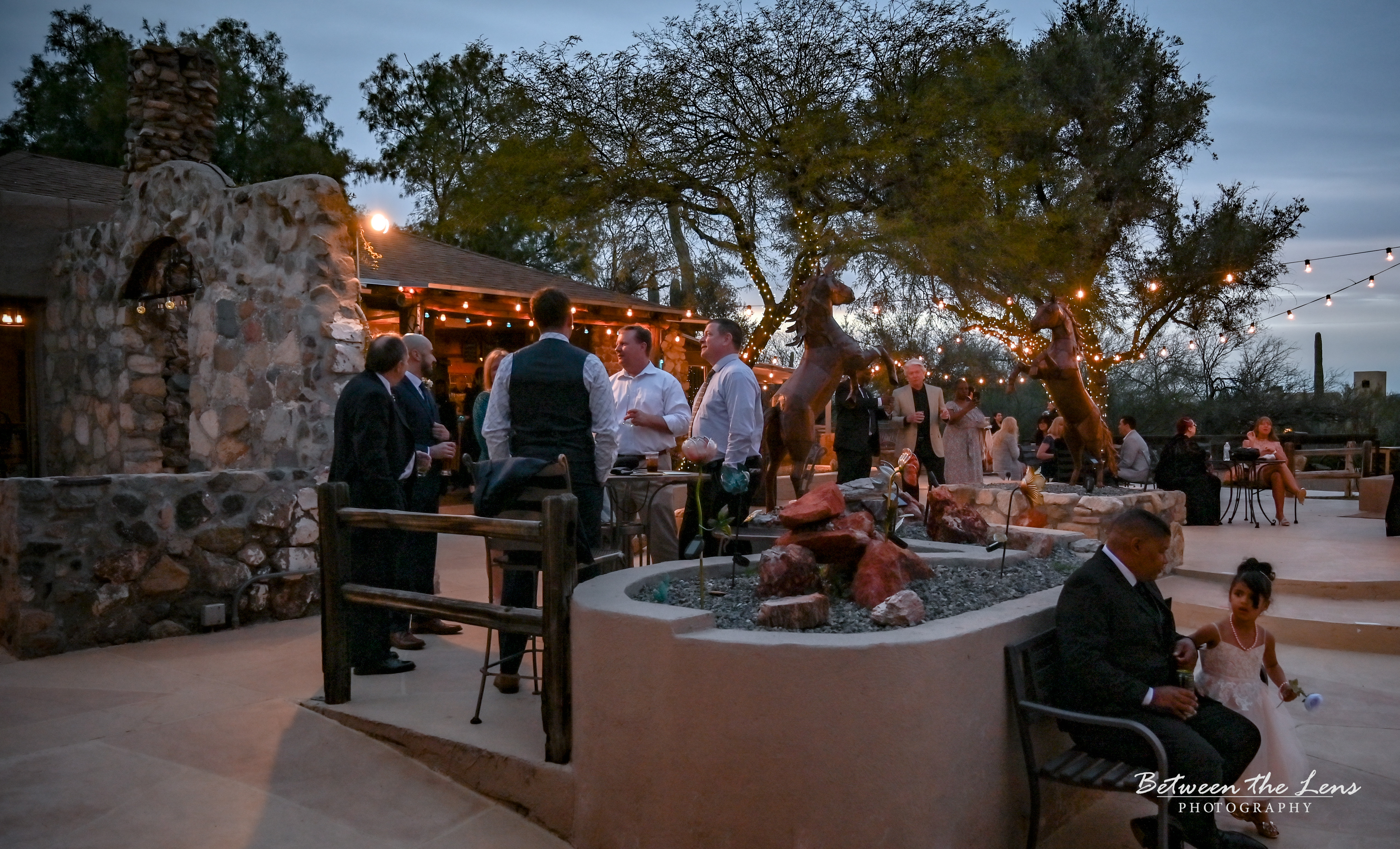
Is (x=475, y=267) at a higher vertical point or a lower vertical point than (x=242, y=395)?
higher

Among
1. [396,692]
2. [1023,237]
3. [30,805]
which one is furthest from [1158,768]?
[1023,237]

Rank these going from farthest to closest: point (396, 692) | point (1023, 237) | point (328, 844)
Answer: point (1023, 237) < point (396, 692) < point (328, 844)

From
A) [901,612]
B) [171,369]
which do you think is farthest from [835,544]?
[171,369]

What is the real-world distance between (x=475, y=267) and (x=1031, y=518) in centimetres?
1039

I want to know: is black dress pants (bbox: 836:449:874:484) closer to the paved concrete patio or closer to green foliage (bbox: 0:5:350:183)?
the paved concrete patio

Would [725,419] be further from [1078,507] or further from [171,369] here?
[171,369]

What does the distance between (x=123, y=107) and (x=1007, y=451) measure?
59.8ft

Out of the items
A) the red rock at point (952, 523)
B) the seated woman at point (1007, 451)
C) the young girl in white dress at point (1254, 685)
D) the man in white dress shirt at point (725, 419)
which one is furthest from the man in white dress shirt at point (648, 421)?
the seated woman at point (1007, 451)

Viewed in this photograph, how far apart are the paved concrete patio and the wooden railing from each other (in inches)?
8.4

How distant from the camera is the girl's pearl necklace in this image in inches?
151

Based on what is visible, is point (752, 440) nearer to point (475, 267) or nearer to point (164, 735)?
point (164, 735)

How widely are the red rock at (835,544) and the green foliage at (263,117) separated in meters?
18.3

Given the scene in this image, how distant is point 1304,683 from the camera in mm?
5668

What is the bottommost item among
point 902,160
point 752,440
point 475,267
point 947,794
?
point 947,794
